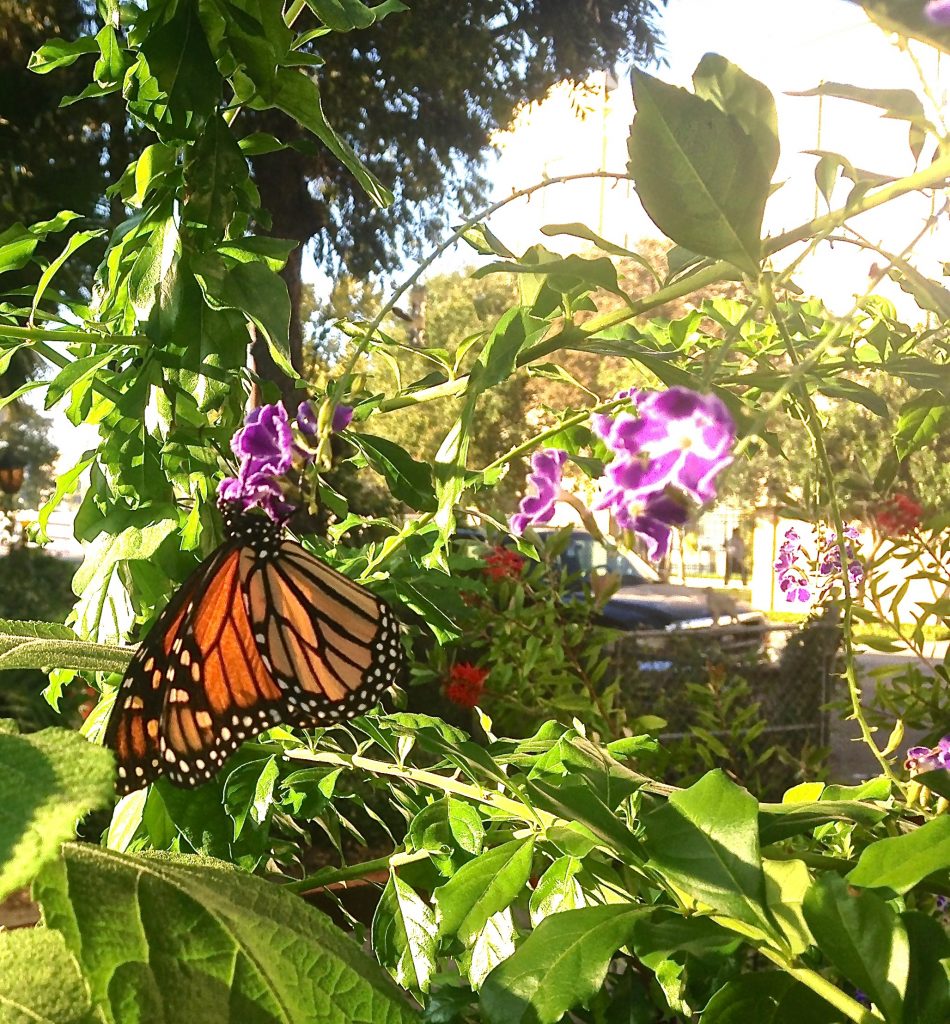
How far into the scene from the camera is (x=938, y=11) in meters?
0.22

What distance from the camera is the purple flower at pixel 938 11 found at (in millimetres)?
216

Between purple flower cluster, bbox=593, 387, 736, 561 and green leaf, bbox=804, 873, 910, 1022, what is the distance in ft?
0.31

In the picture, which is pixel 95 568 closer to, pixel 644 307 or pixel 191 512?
pixel 191 512

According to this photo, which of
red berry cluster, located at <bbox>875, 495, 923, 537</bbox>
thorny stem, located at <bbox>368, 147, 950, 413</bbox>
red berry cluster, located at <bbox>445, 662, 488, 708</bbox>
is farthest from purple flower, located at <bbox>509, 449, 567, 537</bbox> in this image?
red berry cluster, located at <bbox>445, 662, 488, 708</bbox>

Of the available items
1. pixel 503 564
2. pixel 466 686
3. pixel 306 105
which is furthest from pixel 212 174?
pixel 503 564

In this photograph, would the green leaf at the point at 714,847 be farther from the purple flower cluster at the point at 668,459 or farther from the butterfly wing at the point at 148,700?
the butterfly wing at the point at 148,700

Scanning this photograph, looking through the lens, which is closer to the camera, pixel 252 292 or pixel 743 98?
pixel 743 98

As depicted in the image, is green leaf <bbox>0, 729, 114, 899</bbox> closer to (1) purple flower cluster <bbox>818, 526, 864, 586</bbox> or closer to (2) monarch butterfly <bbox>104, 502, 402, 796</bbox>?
(2) monarch butterfly <bbox>104, 502, 402, 796</bbox>

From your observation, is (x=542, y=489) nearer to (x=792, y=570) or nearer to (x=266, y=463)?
(x=266, y=463)

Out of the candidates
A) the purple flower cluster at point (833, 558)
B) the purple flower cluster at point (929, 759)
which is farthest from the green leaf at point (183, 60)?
the purple flower cluster at point (833, 558)

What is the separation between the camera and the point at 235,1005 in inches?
8.2

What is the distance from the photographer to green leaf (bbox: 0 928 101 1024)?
198mm

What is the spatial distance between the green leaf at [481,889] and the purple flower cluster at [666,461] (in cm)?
13

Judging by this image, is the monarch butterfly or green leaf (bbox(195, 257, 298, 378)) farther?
green leaf (bbox(195, 257, 298, 378))
